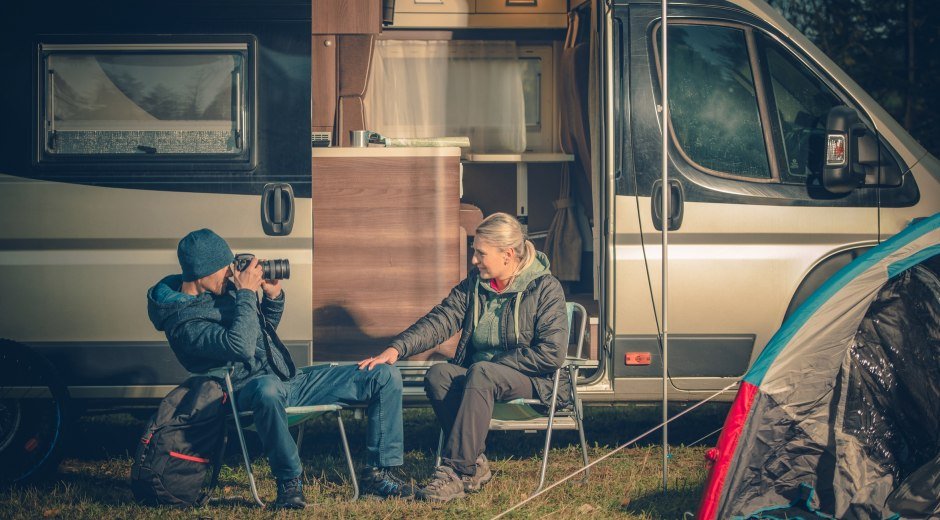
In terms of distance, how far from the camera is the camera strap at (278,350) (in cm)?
479

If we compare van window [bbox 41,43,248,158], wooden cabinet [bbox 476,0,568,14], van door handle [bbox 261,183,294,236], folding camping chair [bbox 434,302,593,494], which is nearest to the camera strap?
van door handle [bbox 261,183,294,236]

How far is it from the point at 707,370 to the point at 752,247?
2.06ft

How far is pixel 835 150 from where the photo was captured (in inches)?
203

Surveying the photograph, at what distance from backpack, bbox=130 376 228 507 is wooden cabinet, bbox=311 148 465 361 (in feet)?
2.80

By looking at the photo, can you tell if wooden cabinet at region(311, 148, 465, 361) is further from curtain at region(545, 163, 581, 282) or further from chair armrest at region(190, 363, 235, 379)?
curtain at region(545, 163, 581, 282)

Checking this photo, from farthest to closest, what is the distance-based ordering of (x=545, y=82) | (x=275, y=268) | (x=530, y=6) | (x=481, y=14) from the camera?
(x=545, y=82) < (x=481, y=14) < (x=530, y=6) < (x=275, y=268)

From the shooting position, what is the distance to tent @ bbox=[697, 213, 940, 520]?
4078mm

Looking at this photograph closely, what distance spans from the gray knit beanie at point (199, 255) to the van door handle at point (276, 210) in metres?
0.48

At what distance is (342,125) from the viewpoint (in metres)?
6.44

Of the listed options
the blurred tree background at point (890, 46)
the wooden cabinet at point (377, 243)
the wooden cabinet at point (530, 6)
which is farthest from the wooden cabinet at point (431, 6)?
the blurred tree background at point (890, 46)

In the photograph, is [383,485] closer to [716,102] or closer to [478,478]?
[478,478]

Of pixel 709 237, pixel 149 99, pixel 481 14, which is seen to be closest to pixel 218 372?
pixel 149 99

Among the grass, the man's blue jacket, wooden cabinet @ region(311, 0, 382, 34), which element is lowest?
the grass

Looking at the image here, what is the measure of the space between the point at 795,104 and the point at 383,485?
106 inches
